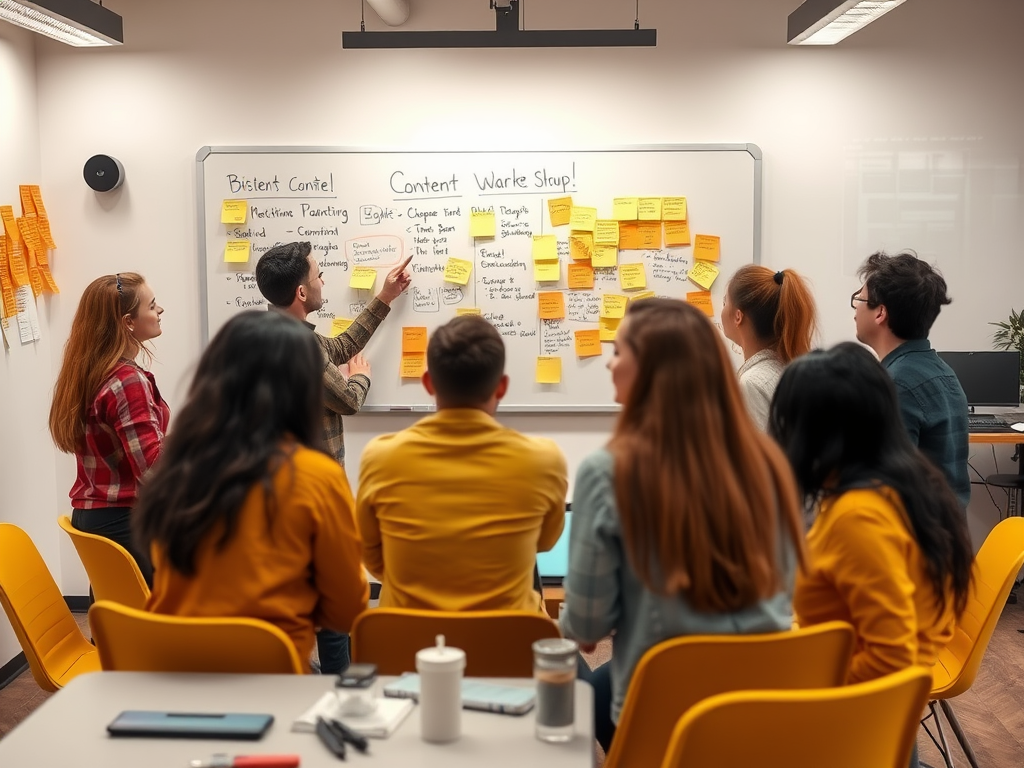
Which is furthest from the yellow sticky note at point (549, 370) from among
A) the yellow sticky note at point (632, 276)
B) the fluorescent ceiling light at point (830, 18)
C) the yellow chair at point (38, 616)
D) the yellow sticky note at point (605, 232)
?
the yellow chair at point (38, 616)

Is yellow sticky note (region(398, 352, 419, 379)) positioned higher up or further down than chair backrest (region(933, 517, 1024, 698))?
higher up

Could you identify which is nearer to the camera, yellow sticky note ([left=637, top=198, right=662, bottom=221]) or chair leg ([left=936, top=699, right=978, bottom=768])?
chair leg ([left=936, top=699, right=978, bottom=768])

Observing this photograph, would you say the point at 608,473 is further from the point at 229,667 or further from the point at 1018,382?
the point at 1018,382

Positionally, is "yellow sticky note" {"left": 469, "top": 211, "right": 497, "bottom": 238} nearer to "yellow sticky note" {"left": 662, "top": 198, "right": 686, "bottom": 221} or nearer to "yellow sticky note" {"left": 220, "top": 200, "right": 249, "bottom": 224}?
"yellow sticky note" {"left": 662, "top": 198, "right": 686, "bottom": 221}

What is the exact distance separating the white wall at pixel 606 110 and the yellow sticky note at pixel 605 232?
342 millimetres

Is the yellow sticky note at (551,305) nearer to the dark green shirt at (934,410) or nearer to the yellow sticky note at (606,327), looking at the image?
the yellow sticky note at (606,327)

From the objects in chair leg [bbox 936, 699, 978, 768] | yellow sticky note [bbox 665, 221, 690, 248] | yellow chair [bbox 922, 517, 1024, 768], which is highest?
yellow sticky note [bbox 665, 221, 690, 248]

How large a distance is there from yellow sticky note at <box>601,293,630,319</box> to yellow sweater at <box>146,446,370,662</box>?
2608 millimetres

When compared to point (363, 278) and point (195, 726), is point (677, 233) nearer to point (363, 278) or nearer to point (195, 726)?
point (363, 278)

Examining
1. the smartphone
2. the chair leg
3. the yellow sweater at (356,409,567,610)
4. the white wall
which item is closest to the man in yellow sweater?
the yellow sweater at (356,409,567,610)

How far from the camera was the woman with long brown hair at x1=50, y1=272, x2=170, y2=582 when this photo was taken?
9.59ft

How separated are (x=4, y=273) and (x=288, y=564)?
2602mm

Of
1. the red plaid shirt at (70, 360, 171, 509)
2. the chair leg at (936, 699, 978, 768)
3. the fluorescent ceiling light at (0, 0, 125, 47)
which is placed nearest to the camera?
the chair leg at (936, 699, 978, 768)

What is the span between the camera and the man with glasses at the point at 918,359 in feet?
8.89
